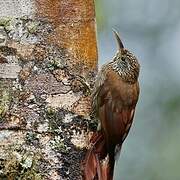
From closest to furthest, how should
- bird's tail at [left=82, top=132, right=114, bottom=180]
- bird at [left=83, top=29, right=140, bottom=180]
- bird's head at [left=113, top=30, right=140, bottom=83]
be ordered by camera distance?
1. bird's tail at [left=82, top=132, right=114, bottom=180]
2. bird at [left=83, top=29, right=140, bottom=180]
3. bird's head at [left=113, top=30, right=140, bottom=83]

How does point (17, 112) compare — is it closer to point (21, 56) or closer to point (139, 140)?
point (21, 56)

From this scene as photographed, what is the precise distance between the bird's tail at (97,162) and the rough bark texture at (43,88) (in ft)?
0.18

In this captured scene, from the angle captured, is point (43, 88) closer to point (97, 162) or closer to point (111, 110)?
point (97, 162)

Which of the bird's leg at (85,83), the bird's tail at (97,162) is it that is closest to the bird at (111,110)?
the bird's tail at (97,162)

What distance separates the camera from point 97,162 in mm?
3859

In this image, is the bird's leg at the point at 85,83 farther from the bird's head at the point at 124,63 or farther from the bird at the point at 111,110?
the bird's head at the point at 124,63

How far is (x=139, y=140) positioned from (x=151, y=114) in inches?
9.8

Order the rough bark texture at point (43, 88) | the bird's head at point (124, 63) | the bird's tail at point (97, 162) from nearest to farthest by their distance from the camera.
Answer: the rough bark texture at point (43, 88)
the bird's tail at point (97, 162)
the bird's head at point (124, 63)

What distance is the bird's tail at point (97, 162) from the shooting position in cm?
364

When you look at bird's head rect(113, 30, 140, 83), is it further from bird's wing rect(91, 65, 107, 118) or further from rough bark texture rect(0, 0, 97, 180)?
rough bark texture rect(0, 0, 97, 180)

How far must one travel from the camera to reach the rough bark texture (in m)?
3.45

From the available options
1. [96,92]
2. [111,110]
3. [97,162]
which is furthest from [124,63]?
[97,162]

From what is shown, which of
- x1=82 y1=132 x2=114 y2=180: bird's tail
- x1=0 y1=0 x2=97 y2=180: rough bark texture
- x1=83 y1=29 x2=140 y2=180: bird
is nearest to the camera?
x1=0 y1=0 x2=97 y2=180: rough bark texture

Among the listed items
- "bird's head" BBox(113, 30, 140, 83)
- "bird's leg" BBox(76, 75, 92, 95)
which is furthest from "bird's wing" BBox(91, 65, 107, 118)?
"bird's head" BBox(113, 30, 140, 83)
